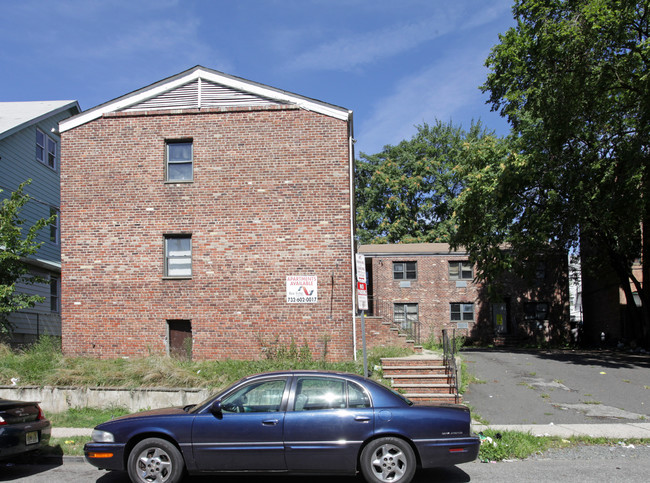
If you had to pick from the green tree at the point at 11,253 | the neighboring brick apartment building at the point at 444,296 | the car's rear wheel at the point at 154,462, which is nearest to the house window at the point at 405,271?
the neighboring brick apartment building at the point at 444,296

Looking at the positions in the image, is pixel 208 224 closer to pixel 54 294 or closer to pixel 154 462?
pixel 154 462

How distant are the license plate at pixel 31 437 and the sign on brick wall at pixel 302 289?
7.70 metres

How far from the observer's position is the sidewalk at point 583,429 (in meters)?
9.55

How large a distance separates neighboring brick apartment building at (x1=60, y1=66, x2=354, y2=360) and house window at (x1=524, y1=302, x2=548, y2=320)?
2231 cm

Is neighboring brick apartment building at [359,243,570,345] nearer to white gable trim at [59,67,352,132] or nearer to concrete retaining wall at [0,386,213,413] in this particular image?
white gable trim at [59,67,352,132]

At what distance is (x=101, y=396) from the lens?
1232cm

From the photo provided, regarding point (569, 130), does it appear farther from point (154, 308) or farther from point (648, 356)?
point (154, 308)

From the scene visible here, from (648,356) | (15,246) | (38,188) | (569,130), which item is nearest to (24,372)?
(15,246)

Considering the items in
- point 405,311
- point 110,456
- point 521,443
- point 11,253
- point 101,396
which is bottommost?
point 521,443

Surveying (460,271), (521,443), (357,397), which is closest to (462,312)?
(460,271)

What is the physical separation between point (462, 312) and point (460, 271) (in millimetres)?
2393

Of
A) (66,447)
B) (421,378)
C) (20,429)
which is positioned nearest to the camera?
(20,429)

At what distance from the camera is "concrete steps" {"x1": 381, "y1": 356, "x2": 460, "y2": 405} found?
1253cm

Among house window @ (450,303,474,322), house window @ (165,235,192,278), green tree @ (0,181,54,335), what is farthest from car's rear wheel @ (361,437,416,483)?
house window @ (450,303,474,322)
